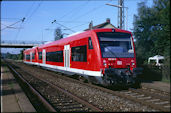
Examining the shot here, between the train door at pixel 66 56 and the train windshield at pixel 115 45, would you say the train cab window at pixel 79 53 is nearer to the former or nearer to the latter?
the train door at pixel 66 56

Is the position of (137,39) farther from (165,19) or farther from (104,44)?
(165,19)

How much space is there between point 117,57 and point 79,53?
2.74 m

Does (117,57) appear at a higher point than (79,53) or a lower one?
lower

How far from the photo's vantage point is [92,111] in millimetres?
5824

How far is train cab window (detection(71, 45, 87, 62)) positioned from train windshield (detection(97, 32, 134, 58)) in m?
1.45

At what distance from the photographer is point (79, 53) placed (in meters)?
11.3

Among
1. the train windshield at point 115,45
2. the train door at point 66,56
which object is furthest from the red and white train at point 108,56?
the train door at point 66,56

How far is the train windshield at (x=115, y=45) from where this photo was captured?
30.3ft

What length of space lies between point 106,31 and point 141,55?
8370 mm

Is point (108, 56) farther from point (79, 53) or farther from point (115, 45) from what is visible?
point (79, 53)

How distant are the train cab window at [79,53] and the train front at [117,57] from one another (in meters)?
1.55

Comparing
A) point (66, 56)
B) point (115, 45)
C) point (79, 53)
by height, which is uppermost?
point (115, 45)

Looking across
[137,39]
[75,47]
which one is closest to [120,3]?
[137,39]

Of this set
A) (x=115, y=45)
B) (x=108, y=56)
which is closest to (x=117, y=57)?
(x=108, y=56)
